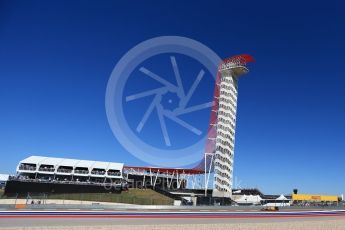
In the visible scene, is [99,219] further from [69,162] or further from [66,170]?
[69,162]

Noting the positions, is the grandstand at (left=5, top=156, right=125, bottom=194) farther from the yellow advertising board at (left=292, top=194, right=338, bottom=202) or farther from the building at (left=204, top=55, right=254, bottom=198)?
the yellow advertising board at (left=292, top=194, right=338, bottom=202)

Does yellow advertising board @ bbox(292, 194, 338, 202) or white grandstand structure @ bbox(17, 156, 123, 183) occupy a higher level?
white grandstand structure @ bbox(17, 156, 123, 183)

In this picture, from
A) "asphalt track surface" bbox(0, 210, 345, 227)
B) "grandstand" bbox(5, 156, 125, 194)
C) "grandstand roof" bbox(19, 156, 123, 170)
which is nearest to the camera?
"asphalt track surface" bbox(0, 210, 345, 227)

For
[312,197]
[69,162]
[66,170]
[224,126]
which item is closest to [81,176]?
[66,170]

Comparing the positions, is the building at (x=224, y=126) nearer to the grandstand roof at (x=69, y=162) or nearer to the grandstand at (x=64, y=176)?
the grandstand at (x=64, y=176)

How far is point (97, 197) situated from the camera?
63.3 meters

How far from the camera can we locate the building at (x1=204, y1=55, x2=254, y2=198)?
107 meters

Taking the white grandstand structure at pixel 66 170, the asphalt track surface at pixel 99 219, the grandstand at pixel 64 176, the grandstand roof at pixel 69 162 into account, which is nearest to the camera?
the asphalt track surface at pixel 99 219

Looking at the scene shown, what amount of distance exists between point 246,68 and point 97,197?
6938 centimetres

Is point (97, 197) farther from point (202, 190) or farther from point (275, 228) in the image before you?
point (202, 190)

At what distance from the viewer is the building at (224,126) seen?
350 ft

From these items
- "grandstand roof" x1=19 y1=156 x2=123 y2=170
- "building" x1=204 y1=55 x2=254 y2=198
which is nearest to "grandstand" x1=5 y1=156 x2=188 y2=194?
"grandstand roof" x1=19 y1=156 x2=123 y2=170

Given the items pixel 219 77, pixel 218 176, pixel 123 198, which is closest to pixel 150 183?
pixel 218 176

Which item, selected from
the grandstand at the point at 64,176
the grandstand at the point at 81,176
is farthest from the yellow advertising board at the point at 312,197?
the grandstand at the point at 64,176
